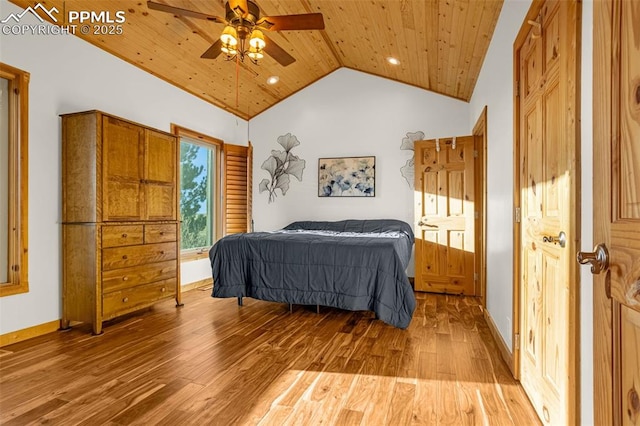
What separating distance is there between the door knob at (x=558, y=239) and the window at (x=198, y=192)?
4.08 m

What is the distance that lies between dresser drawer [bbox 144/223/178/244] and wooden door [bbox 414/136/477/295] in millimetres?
2894

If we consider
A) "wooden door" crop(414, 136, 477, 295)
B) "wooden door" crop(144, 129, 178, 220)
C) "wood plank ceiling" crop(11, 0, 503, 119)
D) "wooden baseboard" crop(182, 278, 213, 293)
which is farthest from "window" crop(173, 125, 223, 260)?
"wooden door" crop(414, 136, 477, 295)

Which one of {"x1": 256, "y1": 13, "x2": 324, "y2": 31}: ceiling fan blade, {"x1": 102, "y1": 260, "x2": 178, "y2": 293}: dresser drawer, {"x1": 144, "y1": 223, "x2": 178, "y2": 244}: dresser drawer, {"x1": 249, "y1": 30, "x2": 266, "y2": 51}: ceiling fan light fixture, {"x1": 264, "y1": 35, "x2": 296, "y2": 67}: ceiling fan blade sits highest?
{"x1": 256, "y1": 13, "x2": 324, "y2": 31}: ceiling fan blade

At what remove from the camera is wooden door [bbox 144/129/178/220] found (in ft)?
11.4

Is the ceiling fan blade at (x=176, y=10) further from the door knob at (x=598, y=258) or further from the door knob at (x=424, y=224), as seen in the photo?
the door knob at (x=424, y=224)

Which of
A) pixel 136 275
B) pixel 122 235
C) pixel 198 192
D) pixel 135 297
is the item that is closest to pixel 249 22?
pixel 122 235

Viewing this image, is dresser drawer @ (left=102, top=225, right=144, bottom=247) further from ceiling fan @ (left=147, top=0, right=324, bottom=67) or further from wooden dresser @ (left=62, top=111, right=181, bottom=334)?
ceiling fan @ (left=147, top=0, right=324, bottom=67)

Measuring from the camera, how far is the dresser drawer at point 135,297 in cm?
304

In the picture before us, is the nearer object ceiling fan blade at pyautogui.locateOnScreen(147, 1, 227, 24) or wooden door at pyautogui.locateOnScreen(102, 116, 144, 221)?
ceiling fan blade at pyautogui.locateOnScreen(147, 1, 227, 24)

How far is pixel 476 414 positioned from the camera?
1767mm

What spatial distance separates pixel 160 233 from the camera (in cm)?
360

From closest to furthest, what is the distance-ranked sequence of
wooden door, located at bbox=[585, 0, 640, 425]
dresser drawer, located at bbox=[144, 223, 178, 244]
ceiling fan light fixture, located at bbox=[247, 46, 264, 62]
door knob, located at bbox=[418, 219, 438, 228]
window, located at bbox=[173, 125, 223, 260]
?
wooden door, located at bbox=[585, 0, 640, 425] < ceiling fan light fixture, located at bbox=[247, 46, 264, 62] < dresser drawer, located at bbox=[144, 223, 178, 244] < door knob, located at bbox=[418, 219, 438, 228] < window, located at bbox=[173, 125, 223, 260]

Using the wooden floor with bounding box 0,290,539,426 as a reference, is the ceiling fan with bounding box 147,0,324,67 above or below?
above

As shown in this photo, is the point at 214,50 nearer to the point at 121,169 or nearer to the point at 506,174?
the point at 121,169
